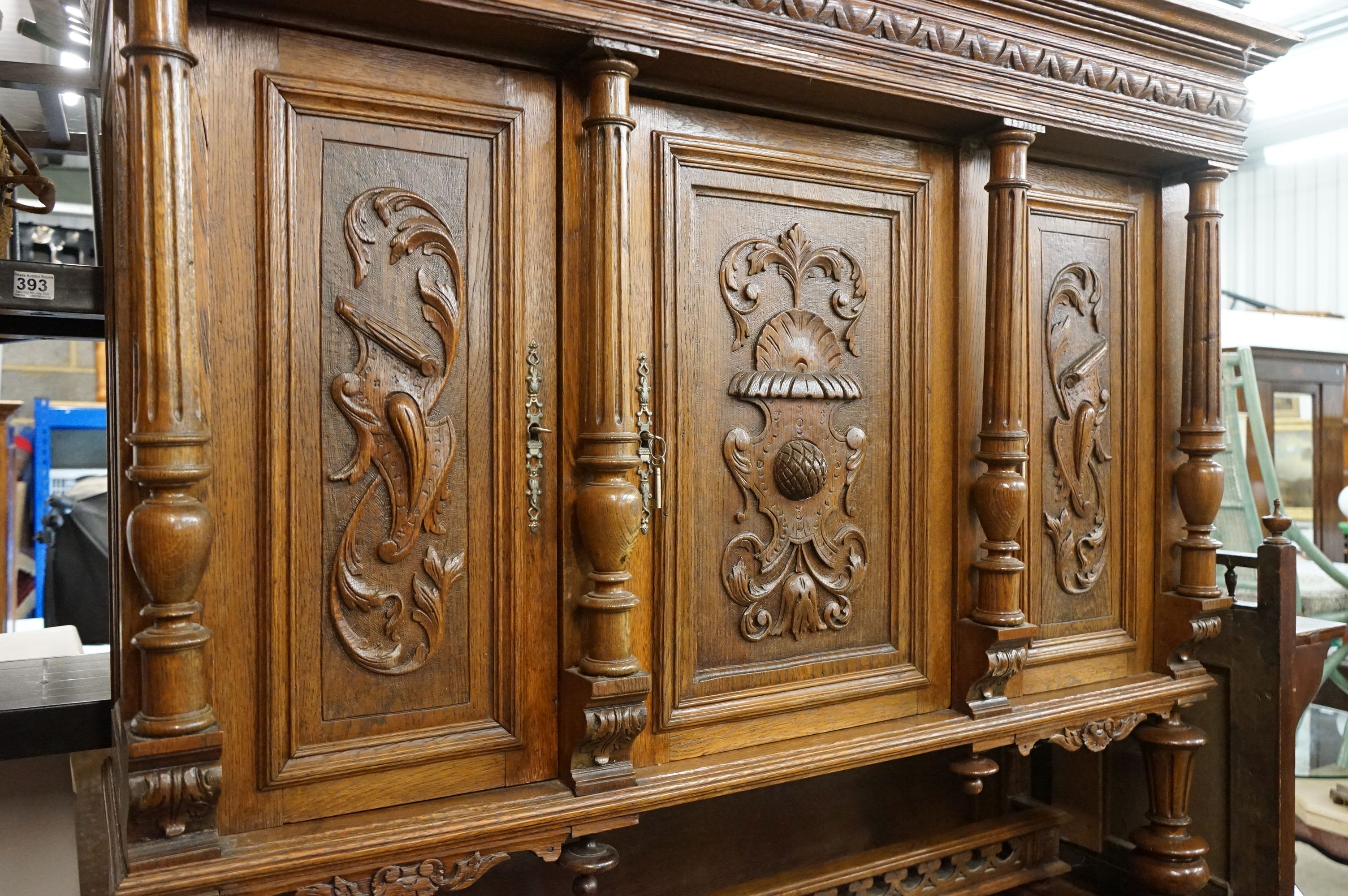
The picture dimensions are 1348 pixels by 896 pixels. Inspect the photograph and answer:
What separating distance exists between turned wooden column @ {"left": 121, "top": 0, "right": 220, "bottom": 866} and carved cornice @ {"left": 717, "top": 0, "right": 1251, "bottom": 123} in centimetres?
80

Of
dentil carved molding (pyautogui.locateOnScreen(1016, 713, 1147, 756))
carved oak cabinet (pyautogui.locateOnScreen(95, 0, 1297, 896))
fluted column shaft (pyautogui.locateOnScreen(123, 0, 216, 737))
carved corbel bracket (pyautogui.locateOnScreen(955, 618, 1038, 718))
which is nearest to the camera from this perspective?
fluted column shaft (pyautogui.locateOnScreen(123, 0, 216, 737))

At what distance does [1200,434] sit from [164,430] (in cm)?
198

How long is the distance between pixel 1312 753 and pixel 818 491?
354 cm

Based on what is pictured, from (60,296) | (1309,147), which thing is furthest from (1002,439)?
(1309,147)

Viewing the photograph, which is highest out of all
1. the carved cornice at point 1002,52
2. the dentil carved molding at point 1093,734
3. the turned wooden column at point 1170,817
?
the carved cornice at point 1002,52

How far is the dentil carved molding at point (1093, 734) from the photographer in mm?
1870

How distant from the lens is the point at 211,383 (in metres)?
1.21

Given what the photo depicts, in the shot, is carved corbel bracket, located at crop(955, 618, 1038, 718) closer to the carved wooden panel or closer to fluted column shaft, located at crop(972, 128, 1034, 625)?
fluted column shaft, located at crop(972, 128, 1034, 625)

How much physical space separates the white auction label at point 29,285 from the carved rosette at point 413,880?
3.55 feet

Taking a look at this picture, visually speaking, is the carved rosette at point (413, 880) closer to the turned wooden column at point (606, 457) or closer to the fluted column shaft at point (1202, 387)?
the turned wooden column at point (606, 457)

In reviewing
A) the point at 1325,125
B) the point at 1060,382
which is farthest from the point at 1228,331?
the point at 1060,382

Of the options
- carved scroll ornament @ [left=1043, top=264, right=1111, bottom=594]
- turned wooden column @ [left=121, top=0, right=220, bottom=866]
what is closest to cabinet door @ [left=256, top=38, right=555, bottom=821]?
turned wooden column @ [left=121, top=0, right=220, bottom=866]

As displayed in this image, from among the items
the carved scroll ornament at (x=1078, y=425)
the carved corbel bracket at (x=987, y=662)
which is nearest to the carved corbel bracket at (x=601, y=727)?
the carved corbel bracket at (x=987, y=662)

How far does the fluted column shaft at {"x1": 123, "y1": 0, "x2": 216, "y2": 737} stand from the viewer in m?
1.10
